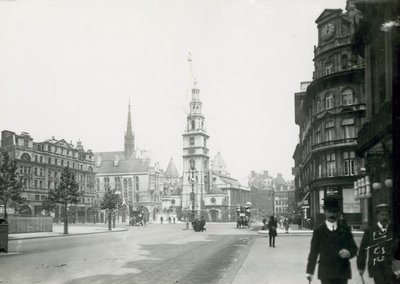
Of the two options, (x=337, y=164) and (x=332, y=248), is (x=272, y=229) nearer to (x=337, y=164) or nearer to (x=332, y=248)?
(x=332, y=248)

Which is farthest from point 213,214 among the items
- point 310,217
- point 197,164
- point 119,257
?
point 119,257

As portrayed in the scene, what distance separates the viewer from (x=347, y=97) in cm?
3597

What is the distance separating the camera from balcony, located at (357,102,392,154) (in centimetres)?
1204

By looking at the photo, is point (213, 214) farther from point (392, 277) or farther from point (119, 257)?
point (392, 277)

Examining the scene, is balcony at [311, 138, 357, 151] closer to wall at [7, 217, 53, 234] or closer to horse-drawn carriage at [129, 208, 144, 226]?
wall at [7, 217, 53, 234]

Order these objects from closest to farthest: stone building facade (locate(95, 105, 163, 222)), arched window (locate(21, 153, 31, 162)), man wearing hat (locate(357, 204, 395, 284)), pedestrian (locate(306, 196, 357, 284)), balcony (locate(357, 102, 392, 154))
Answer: pedestrian (locate(306, 196, 357, 284)) → man wearing hat (locate(357, 204, 395, 284)) → balcony (locate(357, 102, 392, 154)) → arched window (locate(21, 153, 31, 162)) → stone building facade (locate(95, 105, 163, 222))

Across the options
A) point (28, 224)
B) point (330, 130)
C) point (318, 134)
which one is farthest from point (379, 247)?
point (28, 224)

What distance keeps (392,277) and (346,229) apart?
95cm

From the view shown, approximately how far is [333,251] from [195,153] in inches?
4120

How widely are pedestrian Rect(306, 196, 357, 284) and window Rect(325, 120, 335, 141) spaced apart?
31834 mm

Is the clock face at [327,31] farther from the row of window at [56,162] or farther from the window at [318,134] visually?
the row of window at [56,162]

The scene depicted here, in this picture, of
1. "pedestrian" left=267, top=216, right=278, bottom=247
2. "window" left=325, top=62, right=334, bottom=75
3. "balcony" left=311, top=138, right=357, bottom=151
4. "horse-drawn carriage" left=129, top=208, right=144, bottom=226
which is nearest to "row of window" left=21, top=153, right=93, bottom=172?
"horse-drawn carriage" left=129, top=208, right=144, bottom=226

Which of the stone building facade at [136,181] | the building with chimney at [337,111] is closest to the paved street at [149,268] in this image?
the building with chimney at [337,111]

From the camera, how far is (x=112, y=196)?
190 ft
